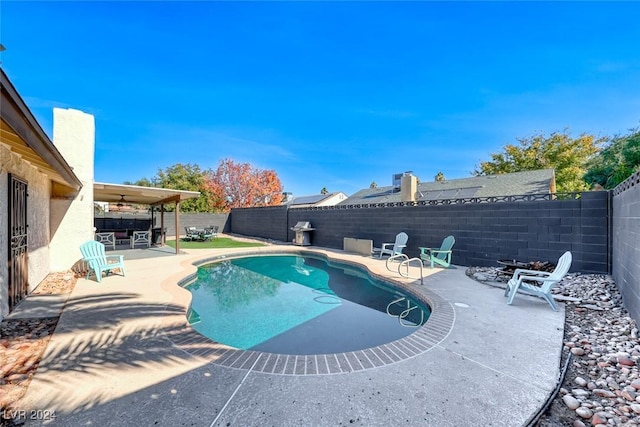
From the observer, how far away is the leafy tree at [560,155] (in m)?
18.4

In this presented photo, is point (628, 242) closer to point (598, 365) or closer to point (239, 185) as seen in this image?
point (598, 365)

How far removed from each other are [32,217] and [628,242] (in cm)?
1052

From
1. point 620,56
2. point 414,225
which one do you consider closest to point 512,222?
point 414,225

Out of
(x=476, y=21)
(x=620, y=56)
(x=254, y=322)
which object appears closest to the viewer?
(x=254, y=322)

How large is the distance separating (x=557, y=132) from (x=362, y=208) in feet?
59.6

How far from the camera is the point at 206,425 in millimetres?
1851

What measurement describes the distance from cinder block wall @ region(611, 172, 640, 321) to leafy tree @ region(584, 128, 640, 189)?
6.71 m

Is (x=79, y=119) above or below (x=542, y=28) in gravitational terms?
below

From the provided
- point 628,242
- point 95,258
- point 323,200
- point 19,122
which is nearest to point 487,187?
point 628,242

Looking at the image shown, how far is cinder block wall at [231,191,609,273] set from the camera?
600 cm

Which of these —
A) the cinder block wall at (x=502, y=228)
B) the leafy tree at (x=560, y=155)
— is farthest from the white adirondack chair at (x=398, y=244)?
the leafy tree at (x=560, y=155)

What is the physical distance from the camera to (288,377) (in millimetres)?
2461

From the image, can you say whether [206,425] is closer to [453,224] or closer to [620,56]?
[453,224]

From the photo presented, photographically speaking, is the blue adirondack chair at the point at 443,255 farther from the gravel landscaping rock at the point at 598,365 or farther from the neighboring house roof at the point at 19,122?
the neighboring house roof at the point at 19,122
